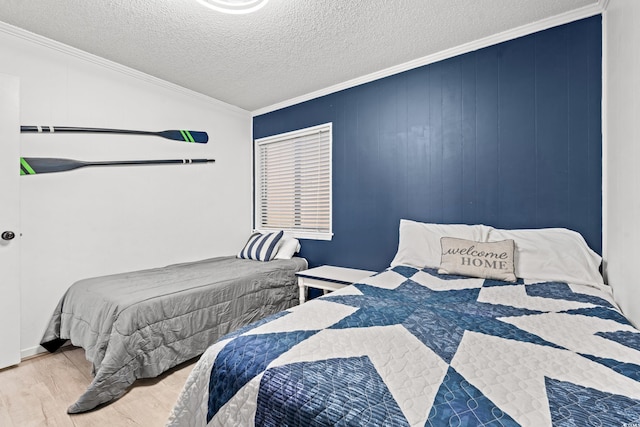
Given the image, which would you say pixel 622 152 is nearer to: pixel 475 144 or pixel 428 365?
pixel 475 144

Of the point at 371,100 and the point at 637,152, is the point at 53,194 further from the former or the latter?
the point at 637,152

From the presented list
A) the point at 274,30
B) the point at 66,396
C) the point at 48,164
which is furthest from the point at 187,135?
the point at 66,396

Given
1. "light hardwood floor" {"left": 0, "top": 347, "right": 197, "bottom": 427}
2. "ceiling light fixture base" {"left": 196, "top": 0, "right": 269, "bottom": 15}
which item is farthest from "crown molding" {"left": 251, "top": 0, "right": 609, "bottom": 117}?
"light hardwood floor" {"left": 0, "top": 347, "right": 197, "bottom": 427}

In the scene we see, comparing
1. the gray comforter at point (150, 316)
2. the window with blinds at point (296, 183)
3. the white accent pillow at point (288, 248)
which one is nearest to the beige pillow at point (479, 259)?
the window with blinds at point (296, 183)

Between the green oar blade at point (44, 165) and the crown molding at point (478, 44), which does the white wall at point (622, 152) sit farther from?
the green oar blade at point (44, 165)

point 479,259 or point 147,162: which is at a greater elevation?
point 147,162

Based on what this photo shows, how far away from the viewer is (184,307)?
221cm

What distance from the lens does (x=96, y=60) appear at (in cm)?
265

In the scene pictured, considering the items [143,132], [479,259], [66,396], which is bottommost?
[66,396]

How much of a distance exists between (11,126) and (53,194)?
1.78 feet

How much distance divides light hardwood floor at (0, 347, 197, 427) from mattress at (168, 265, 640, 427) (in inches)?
34.9

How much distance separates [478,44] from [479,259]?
1.67m

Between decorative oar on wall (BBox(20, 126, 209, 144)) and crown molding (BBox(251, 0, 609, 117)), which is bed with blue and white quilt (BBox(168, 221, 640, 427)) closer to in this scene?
crown molding (BBox(251, 0, 609, 117))

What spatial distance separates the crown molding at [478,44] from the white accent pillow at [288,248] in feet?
5.36
